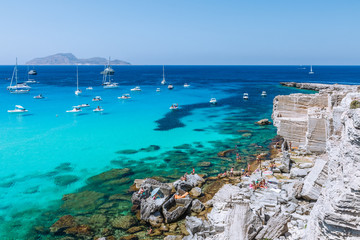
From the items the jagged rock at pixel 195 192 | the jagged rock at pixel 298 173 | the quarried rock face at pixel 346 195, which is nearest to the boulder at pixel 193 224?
the jagged rock at pixel 195 192

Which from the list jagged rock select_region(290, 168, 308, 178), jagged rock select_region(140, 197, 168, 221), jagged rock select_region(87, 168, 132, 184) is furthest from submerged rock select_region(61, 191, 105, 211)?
jagged rock select_region(290, 168, 308, 178)

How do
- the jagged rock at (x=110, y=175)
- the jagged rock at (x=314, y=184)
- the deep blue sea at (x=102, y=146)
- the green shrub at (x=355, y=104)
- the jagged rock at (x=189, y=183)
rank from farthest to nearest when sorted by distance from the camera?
the jagged rock at (x=110, y=175) → the deep blue sea at (x=102, y=146) → the jagged rock at (x=189, y=183) → the jagged rock at (x=314, y=184) → the green shrub at (x=355, y=104)

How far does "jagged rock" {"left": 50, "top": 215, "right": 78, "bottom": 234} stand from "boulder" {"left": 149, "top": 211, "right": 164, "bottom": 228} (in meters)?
4.64

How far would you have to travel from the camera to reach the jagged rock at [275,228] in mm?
13109

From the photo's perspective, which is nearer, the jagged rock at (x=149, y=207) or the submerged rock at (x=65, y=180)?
the jagged rock at (x=149, y=207)

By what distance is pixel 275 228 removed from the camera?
13.3 meters

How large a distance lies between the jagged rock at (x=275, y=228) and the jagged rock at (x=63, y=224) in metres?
11.1

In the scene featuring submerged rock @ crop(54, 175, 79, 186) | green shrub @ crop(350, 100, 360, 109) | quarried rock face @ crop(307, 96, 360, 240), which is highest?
green shrub @ crop(350, 100, 360, 109)

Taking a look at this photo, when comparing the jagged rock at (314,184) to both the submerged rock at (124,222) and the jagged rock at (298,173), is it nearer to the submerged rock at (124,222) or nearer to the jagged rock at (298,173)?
the jagged rock at (298,173)

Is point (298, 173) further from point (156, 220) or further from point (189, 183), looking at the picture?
point (156, 220)

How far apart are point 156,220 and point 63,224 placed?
5738mm

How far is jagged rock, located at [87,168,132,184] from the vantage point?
928 inches

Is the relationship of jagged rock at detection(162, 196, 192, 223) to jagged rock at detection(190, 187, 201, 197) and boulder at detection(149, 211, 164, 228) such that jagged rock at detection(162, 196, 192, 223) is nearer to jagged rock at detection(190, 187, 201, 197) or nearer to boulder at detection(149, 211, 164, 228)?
boulder at detection(149, 211, 164, 228)

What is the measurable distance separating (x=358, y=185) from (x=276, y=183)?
12.5m
